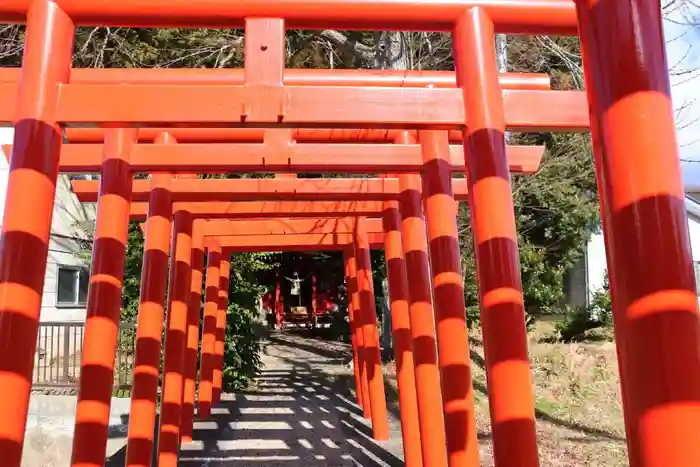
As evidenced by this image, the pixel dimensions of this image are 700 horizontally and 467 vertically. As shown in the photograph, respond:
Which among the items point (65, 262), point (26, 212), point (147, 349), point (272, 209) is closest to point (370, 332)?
point (272, 209)

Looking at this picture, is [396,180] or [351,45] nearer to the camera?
[396,180]

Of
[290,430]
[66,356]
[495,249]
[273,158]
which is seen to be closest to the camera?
[495,249]

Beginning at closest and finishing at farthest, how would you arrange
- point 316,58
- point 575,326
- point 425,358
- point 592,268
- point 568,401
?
point 425,358 < point 568,401 < point 316,58 < point 575,326 < point 592,268

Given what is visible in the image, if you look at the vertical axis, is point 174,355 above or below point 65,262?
below

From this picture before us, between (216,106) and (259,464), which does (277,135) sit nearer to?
(216,106)

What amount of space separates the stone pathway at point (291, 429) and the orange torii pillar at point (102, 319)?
2.79m

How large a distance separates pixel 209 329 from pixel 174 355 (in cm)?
301

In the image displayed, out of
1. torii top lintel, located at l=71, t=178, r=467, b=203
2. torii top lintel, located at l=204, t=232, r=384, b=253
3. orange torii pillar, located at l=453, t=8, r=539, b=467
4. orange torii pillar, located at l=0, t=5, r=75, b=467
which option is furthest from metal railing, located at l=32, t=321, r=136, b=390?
orange torii pillar, located at l=453, t=8, r=539, b=467

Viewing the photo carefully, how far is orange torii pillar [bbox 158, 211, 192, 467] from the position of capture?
19.7 feet

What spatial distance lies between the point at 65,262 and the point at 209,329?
5.76 meters

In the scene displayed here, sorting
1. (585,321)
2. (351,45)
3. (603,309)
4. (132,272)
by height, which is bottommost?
(585,321)

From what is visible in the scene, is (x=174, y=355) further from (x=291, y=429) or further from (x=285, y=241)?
(x=285, y=241)

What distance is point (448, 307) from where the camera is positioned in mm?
4504

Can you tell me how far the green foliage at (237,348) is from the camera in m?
11.2
